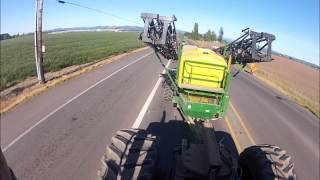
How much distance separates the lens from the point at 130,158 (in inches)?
284

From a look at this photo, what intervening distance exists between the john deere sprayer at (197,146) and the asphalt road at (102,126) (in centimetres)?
101

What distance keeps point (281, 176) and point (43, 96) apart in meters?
15.8

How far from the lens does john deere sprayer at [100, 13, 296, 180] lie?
6.83 m

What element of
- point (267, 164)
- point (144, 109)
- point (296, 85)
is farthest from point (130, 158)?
point (296, 85)

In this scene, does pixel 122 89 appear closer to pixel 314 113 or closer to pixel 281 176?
pixel 314 113

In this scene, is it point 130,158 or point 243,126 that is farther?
point 243,126

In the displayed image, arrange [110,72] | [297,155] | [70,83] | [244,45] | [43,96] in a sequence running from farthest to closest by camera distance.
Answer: [110,72]
[70,83]
[43,96]
[297,155]
[244,45]

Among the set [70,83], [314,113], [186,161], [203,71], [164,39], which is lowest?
[314,113]

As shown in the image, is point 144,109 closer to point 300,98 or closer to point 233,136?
point 233,136

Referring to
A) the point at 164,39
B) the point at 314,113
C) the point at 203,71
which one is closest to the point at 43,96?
the point at 164,39

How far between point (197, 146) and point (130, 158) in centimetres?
140

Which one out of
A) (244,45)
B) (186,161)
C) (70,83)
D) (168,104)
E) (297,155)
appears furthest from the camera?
(70,83)

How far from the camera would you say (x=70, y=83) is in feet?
79.4

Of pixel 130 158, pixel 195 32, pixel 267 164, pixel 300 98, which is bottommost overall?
pixel 300 98
